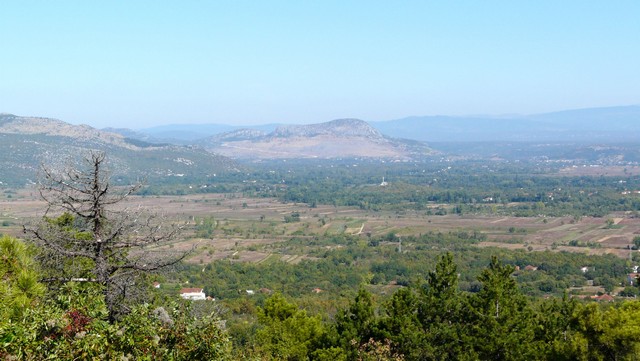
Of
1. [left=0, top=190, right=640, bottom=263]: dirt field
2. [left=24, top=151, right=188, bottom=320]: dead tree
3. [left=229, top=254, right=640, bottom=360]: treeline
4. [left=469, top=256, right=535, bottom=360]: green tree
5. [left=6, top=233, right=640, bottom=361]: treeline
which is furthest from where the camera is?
[left=0, top=190, right=640, bottom=263]: dirt field

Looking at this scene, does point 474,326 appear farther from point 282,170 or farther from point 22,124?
point 22,124

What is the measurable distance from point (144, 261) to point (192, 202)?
101763 mm

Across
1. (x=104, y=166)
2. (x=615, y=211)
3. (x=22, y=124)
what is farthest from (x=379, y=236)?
(x=22, y=124)

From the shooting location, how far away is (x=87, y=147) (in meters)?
153

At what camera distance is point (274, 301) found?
755 inches

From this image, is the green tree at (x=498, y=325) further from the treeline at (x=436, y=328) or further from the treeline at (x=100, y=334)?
the treeline at (x=100, y=334)

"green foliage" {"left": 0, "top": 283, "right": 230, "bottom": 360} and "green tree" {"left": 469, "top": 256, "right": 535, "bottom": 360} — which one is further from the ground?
"green foliage" {"left": 0, "top": 283, "right": 230, "bottom": 360}

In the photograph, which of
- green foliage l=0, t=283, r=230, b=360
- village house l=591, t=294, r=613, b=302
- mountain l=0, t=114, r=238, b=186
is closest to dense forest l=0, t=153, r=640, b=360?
green foliage l=0, t=283, r=230, b=360

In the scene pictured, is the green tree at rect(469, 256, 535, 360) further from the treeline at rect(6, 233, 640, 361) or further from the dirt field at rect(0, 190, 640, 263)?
the dirt field at rect(0, 190, 640, 263)

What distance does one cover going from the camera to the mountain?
133750 millimetres

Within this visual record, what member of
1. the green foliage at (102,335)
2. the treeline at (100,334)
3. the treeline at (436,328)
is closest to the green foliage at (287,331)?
the treeline at (436,328)

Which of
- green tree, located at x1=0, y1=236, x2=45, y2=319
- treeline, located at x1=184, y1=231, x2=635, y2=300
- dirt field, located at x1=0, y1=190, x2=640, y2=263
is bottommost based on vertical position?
dirt field, located at x1=0, y1=190, x2=640, y2=263

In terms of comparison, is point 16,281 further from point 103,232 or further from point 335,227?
point 335,227

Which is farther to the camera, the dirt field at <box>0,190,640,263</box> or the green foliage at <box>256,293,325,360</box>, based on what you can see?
the dirt field at <box>0,190,640,263</box>
